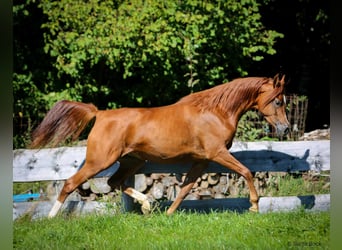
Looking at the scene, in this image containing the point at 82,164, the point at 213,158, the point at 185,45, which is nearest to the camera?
the point at 213,158

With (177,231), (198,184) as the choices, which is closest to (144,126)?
(177,231)

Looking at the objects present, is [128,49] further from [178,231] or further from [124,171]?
[178,231]

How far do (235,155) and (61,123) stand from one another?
1.96 metres

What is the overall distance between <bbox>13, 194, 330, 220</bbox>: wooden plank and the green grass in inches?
9.0

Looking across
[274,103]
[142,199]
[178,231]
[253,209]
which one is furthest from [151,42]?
[178,231]

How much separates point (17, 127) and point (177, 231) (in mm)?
4100

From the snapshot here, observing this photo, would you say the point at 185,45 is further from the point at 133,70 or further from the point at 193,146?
the point at 193,146

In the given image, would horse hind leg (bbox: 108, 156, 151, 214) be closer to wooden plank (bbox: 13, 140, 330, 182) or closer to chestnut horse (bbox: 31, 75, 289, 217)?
chestnut horse (bbox: 31, 75, 289, 217)

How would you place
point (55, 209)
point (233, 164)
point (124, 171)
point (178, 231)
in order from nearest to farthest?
point (178, 231) < point (55, 209) < point (233, 164) < point (124, 171)

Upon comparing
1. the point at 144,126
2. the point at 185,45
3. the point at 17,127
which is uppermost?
the point at 185,45

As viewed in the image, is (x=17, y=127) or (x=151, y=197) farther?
(x=17, y=127)

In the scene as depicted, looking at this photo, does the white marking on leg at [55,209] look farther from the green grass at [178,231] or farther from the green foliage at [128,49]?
the green foliage at [128,49]

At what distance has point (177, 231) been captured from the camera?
13.1 feet

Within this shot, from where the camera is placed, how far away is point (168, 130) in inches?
183
